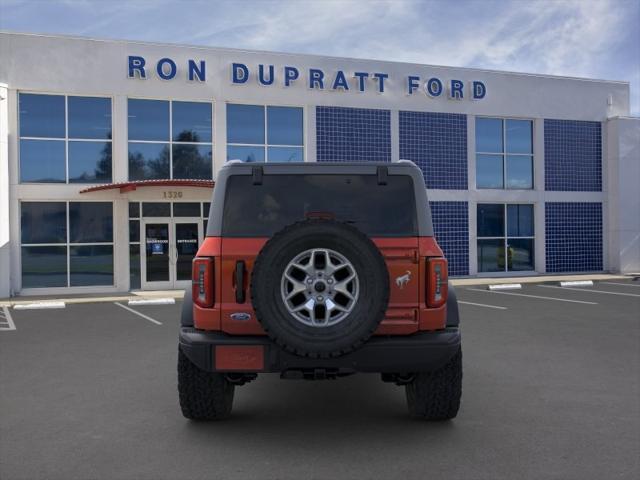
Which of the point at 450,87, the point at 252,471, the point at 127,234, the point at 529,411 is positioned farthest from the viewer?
the point at 450,87

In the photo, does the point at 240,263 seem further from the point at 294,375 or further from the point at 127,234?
the point at 127,234

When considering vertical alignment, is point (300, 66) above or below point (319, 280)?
above

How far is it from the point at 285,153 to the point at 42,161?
23.9ft

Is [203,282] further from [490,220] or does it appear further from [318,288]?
[490,220]

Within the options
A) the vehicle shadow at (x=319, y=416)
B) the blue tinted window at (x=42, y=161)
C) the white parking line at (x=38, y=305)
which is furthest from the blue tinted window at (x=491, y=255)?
the vehicle shadow at (x=319, y=416)

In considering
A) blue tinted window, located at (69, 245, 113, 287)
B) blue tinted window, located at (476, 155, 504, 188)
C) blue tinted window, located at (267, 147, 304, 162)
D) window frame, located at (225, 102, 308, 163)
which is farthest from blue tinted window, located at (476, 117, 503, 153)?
blue tinted window, located at (69, 245, 113, 287)

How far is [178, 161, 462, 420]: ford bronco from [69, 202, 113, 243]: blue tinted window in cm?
1406

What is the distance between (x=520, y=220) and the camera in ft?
72.9

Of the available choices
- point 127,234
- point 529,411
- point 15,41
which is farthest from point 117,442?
point 15,41

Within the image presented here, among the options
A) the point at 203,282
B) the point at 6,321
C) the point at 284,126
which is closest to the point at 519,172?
the point at 284,126

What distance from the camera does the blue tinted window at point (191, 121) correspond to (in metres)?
18.4

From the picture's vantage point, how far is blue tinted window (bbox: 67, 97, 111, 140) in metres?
17.5

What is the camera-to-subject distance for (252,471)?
395cm

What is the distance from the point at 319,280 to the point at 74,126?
1574 centimetres
